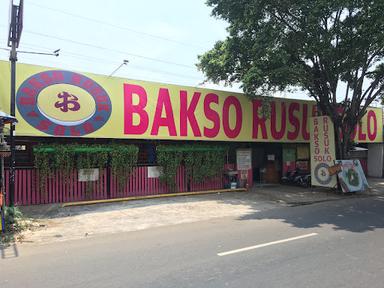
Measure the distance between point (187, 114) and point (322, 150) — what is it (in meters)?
7.06

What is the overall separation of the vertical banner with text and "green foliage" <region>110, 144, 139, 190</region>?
9135 mm

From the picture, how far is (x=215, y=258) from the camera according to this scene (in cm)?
599

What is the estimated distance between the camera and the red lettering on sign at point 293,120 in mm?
18781

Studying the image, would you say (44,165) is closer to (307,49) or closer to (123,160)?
(123,160)

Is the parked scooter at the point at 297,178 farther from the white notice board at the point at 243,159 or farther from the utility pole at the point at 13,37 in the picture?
the utility pole at the point at 13,37

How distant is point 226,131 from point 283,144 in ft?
17.2

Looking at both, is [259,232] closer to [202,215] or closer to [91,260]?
[202,215]

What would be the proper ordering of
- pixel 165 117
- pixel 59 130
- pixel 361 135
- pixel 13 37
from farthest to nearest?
pixel 361 135
pixel 165 117
pixel 59 130
pixel 13 37

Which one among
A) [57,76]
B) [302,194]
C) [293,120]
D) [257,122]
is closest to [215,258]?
[57,76]

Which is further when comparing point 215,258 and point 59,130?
point 59,130

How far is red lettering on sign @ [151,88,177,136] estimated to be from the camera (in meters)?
14.4

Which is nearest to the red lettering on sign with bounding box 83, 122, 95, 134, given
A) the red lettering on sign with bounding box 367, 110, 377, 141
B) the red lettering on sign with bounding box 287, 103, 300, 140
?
the red lettering on sign with bounding box 287, 103, 300, 140

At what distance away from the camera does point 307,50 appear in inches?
521

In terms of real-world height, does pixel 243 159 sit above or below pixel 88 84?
below
